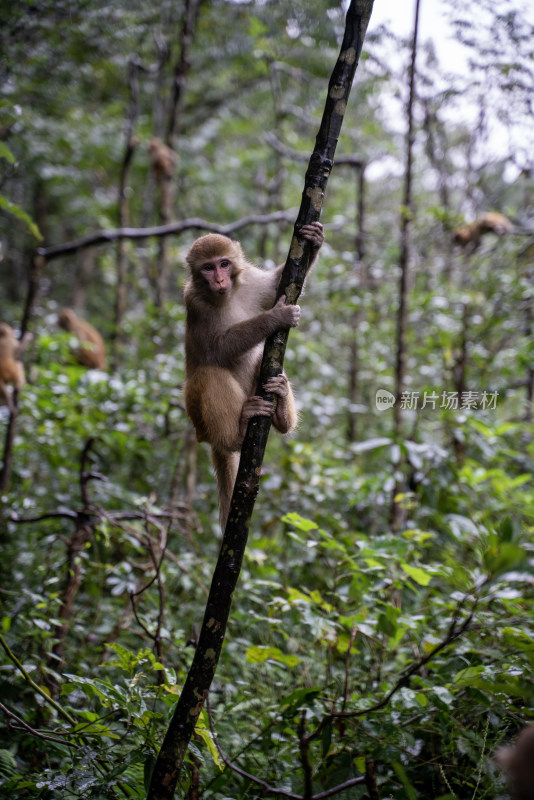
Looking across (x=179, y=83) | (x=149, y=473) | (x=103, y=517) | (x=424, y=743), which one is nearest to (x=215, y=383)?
(x=103, y=517)

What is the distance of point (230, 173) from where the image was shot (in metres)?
15.3

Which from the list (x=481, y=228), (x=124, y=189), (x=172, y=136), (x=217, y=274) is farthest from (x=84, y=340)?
(x=217, y=274)

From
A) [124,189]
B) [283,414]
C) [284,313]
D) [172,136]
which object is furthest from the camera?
[172,136]

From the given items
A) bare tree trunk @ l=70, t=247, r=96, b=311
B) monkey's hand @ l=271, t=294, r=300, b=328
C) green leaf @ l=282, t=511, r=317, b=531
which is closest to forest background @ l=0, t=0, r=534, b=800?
green leaf @ l=282, t=511, r=317, b=531

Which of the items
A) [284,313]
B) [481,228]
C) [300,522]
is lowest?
[300,522]

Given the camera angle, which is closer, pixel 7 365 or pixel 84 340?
pixel 7 365

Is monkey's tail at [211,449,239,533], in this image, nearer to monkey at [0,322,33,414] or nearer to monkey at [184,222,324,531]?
monkey at [184,222,324,531]

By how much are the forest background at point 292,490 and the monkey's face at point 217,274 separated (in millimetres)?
1108

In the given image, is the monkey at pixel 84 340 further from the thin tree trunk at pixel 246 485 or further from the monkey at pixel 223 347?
the thin tree trunk at pixel 246 485

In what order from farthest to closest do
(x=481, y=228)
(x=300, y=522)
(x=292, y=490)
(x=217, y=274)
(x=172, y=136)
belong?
(x=172, y=136) → (x=481, y=228) → (x=292, y=490) → (x=217, y=274) → (x=300, y=522)

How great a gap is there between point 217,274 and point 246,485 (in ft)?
6.28

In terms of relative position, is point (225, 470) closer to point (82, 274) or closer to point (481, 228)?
point (481, 228)

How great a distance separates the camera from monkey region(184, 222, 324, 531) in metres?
3.81

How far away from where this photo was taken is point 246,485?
8.47 feet
